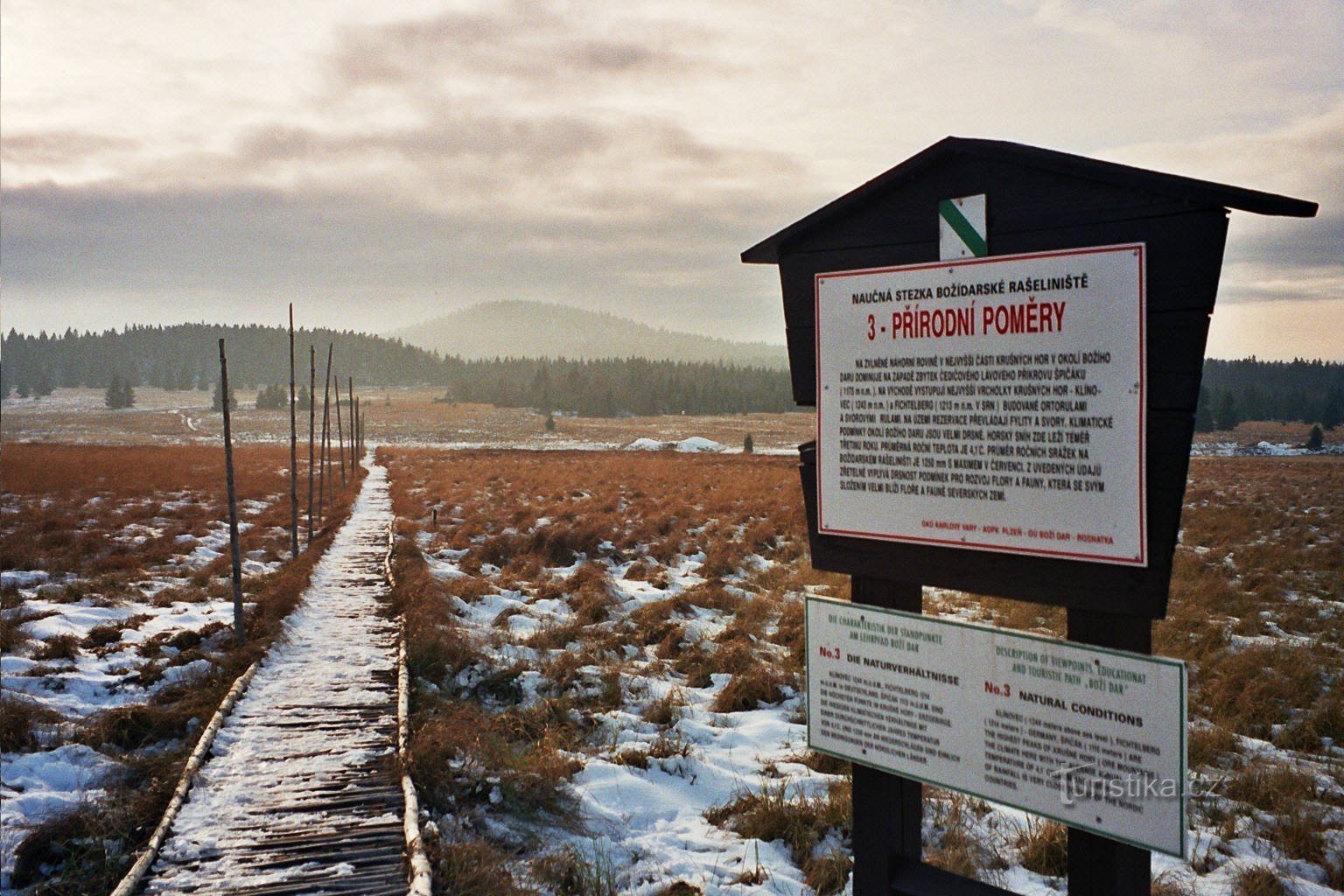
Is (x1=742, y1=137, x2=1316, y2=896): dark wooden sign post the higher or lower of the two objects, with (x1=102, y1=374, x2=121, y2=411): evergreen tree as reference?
lower

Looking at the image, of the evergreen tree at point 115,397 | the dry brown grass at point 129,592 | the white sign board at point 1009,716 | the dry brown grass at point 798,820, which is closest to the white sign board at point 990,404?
the white sign board at point 1009,716

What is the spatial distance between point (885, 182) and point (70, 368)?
→ 806 ft

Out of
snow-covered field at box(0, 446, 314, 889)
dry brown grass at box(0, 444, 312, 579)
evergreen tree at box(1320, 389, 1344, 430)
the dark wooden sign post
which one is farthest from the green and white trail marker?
evergreen tree at box(1320, 389, 1344, 430)

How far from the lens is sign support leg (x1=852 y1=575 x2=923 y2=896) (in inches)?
161

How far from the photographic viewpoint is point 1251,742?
749 cm

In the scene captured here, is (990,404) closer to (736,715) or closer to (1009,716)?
(1009,716)

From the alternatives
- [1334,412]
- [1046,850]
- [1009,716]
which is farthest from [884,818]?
[1334,412]

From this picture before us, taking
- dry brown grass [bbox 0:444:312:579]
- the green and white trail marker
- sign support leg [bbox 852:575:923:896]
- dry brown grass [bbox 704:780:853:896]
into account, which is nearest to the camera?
the green and white trail marker

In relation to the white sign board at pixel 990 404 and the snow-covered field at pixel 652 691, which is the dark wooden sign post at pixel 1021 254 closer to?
the white sign board at pixel 990 404

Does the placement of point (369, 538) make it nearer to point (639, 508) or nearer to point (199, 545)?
point (199, 545)

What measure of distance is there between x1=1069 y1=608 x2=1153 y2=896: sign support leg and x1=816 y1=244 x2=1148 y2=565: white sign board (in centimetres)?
30

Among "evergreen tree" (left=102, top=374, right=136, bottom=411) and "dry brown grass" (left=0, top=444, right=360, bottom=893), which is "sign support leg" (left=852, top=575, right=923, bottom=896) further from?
"evergreen tree" (left=102, top=374, right=136, bottom=411)

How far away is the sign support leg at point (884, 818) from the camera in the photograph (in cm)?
409

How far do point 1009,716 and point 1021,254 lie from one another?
6.60ft
